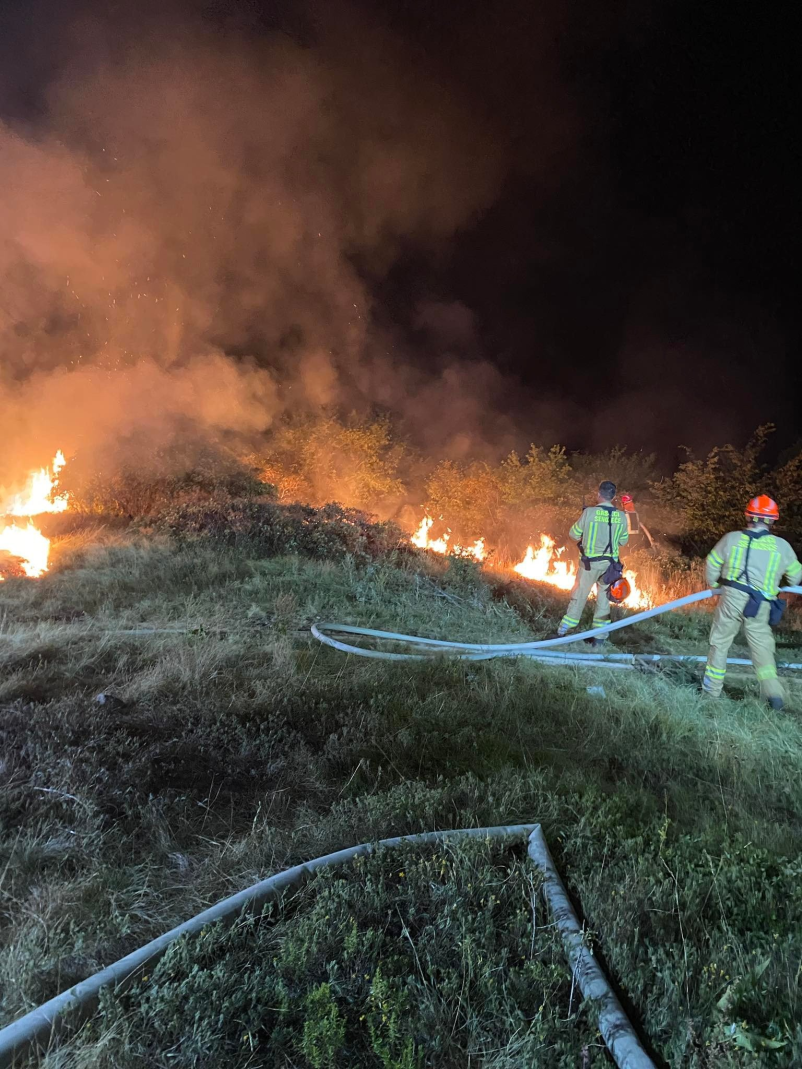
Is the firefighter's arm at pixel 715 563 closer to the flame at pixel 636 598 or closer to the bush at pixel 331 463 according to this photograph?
the flame at pixel 636 598

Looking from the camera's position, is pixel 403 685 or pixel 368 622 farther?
→ pixel 368 622

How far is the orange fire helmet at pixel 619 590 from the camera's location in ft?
21.3

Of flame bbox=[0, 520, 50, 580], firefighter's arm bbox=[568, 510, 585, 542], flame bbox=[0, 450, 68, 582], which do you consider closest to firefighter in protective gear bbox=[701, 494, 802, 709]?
firefighter's arm bbox=[568, 510, 585, 542]

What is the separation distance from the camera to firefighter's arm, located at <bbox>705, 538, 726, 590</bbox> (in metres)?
5.02

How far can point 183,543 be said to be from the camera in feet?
26.9

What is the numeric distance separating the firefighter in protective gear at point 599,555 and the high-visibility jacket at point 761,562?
1.69 metres

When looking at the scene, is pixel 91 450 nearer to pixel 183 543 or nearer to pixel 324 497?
pixel 183 543

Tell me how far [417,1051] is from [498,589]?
681 cm

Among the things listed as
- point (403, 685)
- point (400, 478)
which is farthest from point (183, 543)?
point (400, 478)

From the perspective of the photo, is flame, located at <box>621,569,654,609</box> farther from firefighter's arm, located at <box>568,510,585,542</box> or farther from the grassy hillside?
the grassy hillside

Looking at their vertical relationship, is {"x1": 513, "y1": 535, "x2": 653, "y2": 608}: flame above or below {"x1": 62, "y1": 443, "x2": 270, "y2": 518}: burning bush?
below

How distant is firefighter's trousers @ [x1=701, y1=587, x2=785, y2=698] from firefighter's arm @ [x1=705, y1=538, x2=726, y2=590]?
0.13 m

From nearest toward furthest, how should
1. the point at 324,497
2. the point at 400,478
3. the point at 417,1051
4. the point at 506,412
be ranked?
the point at 417,1051 < the point at 324,497 < the point at 400,478 < the point at 506,412

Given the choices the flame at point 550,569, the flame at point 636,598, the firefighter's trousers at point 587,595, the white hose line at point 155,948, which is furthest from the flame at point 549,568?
the white hose line at point 155,948
